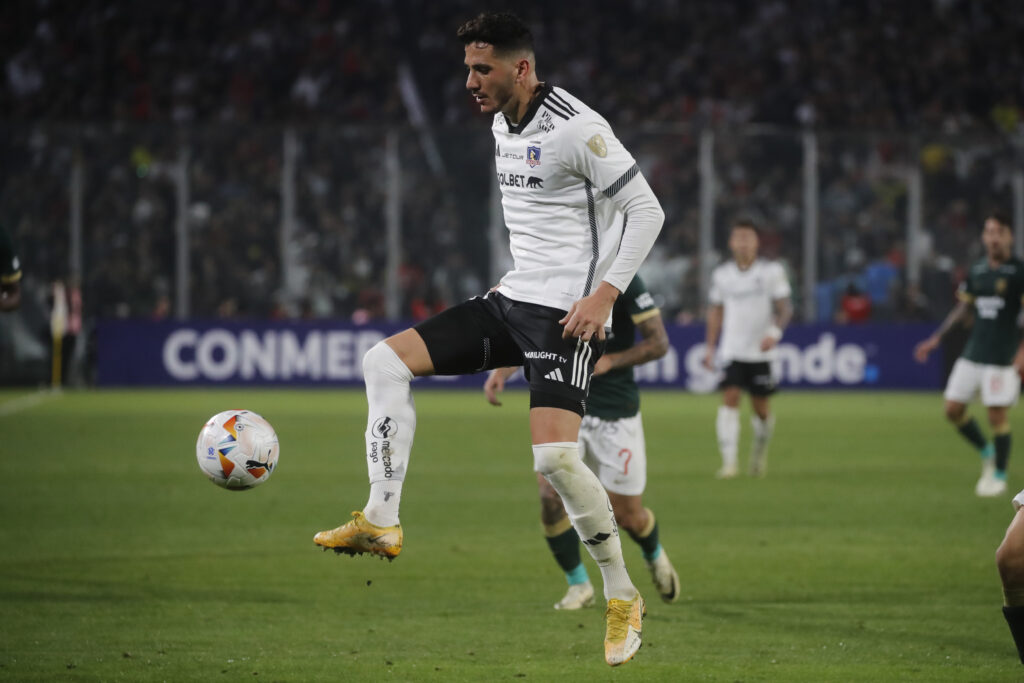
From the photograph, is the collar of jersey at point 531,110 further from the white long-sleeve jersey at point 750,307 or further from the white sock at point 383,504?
the white long-sleeve jersey at point 750,307

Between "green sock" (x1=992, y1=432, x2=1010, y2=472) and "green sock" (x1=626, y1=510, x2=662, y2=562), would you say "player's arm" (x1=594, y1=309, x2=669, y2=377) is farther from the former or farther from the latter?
"green sock" (x1=992, y1=432, x2=1010, y2=472)

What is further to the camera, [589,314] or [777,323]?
[777,323]

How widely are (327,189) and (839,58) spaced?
12.3 m

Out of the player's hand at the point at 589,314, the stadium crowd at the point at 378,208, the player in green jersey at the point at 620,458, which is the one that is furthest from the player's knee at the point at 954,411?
the stadium crowd at the point at 378,208

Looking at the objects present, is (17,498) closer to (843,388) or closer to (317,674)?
(317,674)

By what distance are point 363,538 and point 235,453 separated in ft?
→ 3.00

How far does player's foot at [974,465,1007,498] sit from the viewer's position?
40.4 feet

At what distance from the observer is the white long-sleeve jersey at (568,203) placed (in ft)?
18.2

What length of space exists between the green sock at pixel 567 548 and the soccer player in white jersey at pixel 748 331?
6.49 m

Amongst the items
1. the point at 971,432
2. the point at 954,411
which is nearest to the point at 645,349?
the point at 954,411

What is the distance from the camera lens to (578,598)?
7.64 meters

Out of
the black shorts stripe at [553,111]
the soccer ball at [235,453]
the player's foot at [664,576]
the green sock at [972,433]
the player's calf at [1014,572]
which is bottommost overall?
the player's foot at [664,576]

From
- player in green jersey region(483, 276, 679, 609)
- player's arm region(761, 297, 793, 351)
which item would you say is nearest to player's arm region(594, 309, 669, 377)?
player in green jersey region(483, 276, 679, 609)

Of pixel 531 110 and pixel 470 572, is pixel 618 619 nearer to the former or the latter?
pixel 531 110
